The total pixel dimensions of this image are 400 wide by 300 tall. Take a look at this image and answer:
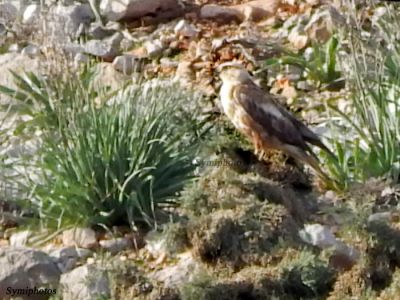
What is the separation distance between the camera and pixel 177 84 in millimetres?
8539

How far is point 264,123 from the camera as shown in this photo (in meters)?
8.32

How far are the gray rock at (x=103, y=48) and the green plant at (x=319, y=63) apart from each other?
1087mm

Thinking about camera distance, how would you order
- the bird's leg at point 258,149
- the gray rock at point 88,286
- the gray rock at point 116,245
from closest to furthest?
the gray rock at point 88,286
the gray rock at point 116,245
the bird's leg at point 258,149

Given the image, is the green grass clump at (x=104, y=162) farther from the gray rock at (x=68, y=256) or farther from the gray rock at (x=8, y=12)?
the gray rock at (x=8, y=12)

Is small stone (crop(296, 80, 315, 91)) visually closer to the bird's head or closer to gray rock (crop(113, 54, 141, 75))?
the bird's head

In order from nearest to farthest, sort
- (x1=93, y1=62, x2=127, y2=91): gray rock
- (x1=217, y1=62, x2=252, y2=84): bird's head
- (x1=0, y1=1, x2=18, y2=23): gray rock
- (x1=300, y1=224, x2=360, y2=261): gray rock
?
(x1=300, y1=224, x2=360, y2=261): gray rock
(x1=217, y1=62, x2=252, y2=84): bird's head
(x1=93, y1=62, x2=127, y2=91): gray rock
(x1=0, y1=1, x2=18, y2=23): gray rock

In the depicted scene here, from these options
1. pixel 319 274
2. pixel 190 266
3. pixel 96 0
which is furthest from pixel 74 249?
pixel 96 0

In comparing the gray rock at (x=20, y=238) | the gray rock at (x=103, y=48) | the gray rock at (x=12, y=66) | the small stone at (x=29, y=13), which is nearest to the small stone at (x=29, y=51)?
the gray rock at (x=12, y=66)

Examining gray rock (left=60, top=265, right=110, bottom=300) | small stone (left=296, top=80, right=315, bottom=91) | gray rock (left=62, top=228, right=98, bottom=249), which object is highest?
gray rock (left=60, top=265, right=110, bottom=300)

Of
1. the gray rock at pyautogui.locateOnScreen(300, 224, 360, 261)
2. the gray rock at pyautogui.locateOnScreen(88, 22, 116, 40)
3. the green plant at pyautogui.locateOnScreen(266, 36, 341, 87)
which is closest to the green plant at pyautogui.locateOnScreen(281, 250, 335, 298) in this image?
the gray rock at pyautogui.locateOnScreen(300, 224, 360, 261)

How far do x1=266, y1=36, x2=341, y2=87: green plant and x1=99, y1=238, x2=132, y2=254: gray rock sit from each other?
2622 mm

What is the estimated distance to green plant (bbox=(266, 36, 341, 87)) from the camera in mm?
9734

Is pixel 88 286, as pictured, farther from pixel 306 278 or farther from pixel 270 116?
pixel 270 116

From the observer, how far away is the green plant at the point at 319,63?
31.9 feet
